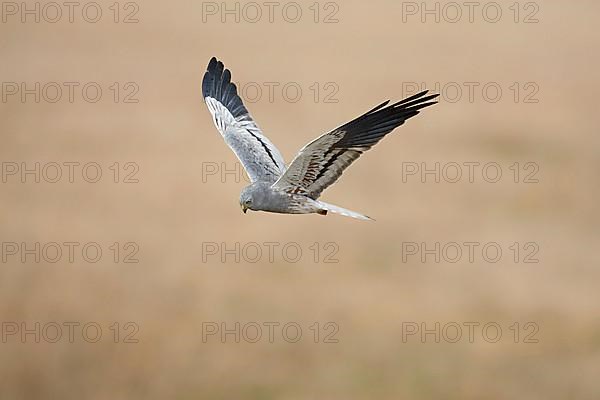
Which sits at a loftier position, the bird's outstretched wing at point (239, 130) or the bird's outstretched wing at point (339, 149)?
the bird's outstretched wing at point (239, 130)

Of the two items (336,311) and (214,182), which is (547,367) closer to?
(336,311)

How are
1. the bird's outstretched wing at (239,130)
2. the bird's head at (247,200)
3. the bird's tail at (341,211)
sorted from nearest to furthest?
the bird's tail at (341,211) → the bird's head at (247,200) → the bird's outstretched wing at (239,130)

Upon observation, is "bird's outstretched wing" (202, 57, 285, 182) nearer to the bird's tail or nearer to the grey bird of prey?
the grey bird of prey

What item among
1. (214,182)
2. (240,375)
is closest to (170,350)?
(240,375)

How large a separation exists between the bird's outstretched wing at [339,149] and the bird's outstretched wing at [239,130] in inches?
20.5

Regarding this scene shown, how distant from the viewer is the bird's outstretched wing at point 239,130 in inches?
248

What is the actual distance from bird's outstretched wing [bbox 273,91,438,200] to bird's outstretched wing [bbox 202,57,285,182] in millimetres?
521

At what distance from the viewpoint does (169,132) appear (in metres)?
19.1

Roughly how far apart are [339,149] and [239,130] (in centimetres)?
171

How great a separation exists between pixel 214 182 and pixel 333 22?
8.16 metres

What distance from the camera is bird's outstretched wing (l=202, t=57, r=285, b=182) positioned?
6.30 meters

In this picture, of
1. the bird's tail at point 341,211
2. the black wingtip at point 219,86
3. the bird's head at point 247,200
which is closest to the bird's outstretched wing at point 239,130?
the black wingtip at point 219,86

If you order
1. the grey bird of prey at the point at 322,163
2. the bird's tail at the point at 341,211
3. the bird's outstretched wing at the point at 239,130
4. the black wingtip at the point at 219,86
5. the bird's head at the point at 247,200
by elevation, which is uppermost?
the black wingtip at the point at 219,86

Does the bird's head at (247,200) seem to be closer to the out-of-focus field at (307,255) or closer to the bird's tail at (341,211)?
the bird's tail at (341,211)
